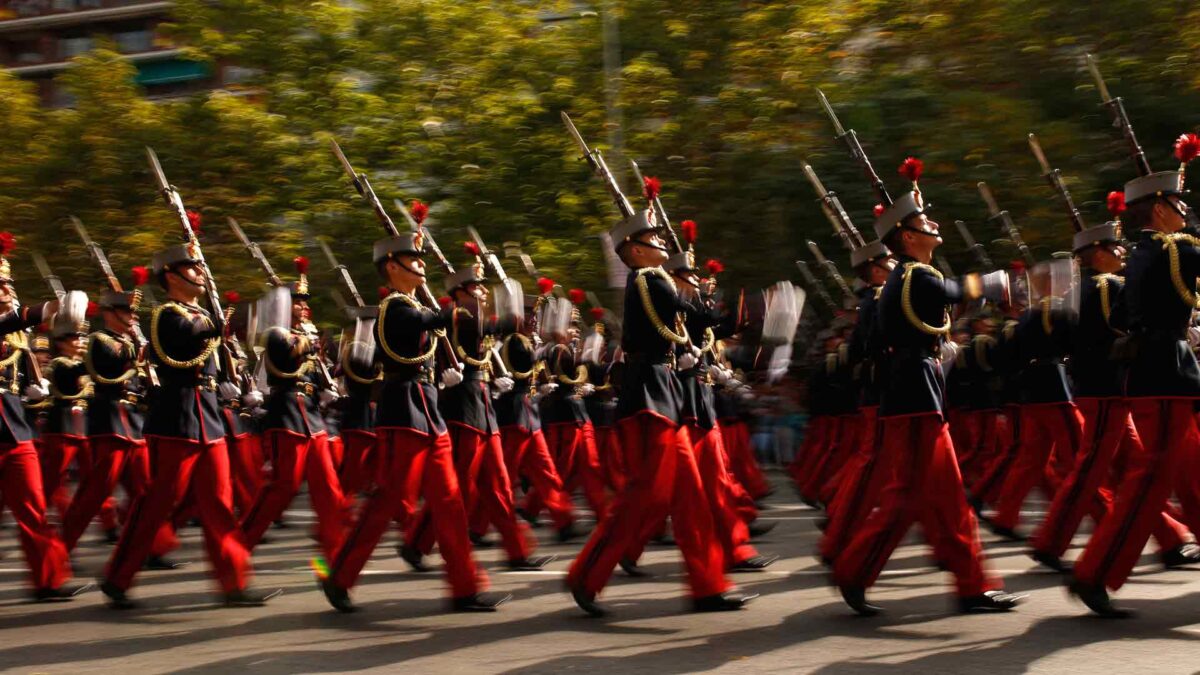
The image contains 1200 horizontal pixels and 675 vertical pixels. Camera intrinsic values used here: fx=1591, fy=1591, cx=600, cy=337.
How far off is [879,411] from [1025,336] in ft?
10.7

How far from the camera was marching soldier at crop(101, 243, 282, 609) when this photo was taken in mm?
8922

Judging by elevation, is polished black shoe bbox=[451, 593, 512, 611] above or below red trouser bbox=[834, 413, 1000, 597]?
below

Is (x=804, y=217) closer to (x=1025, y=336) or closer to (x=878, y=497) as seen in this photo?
(x=1025, y=336)

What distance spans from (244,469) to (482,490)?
250 cm

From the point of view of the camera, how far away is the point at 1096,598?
754cm

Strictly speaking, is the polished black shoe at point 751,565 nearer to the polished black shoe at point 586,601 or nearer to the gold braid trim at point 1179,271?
the polished black shoe at point 586,601

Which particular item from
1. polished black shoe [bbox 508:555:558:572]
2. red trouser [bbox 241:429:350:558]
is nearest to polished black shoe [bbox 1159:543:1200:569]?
polished black shoe [bbox 508:555:558:572]

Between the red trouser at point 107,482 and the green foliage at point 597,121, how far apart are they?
12517 millimetres

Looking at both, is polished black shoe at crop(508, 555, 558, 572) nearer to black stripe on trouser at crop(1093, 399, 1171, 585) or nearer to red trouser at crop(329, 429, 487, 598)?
red trouser at crop(329, 429, 487, 598)

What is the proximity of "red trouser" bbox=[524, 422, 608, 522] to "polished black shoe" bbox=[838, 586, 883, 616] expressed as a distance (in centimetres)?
503

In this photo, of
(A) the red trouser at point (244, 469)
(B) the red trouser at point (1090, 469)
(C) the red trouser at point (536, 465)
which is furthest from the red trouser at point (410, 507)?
(C) the red trouser at point (536, 465)

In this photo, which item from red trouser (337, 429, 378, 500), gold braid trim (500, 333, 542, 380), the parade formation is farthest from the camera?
gold braid trim (500, 333, 542, 380)

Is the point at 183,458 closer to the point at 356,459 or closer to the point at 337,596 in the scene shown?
the point at 337,596

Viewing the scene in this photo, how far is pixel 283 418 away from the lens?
35.0 feet
